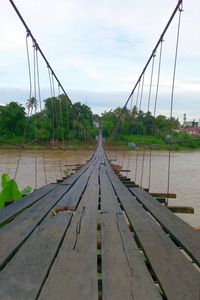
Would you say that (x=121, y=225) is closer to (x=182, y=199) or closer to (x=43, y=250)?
(x=43, y=250)

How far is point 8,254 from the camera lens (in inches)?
63.6

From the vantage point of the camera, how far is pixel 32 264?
4.93 feet

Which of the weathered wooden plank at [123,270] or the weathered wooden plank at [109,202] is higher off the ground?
the weathered wooden plank at [123,270]

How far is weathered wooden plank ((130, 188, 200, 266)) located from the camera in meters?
1.73

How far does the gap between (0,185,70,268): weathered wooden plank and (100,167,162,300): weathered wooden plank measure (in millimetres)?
383

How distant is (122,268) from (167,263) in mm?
185

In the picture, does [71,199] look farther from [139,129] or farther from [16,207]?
[139,129]

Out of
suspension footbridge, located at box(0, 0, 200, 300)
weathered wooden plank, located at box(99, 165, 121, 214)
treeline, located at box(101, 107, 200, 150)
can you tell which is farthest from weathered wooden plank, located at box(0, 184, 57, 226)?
treeline, located at box(101, 107, 200, 150)

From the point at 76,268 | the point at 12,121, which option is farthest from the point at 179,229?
the point at 12,121

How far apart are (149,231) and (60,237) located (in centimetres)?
48

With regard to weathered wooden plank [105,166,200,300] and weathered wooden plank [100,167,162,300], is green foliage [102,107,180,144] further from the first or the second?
weathered wooden plank [100,167,162,300]

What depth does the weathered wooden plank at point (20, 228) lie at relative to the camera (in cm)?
169

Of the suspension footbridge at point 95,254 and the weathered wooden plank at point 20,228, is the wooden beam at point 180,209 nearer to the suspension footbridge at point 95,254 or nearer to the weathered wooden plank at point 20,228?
the suspension footbridge at point 95,254

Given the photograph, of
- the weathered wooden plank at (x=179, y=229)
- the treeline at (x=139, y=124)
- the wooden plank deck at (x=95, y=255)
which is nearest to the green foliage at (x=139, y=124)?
the treeline at (x=139, y=124)
